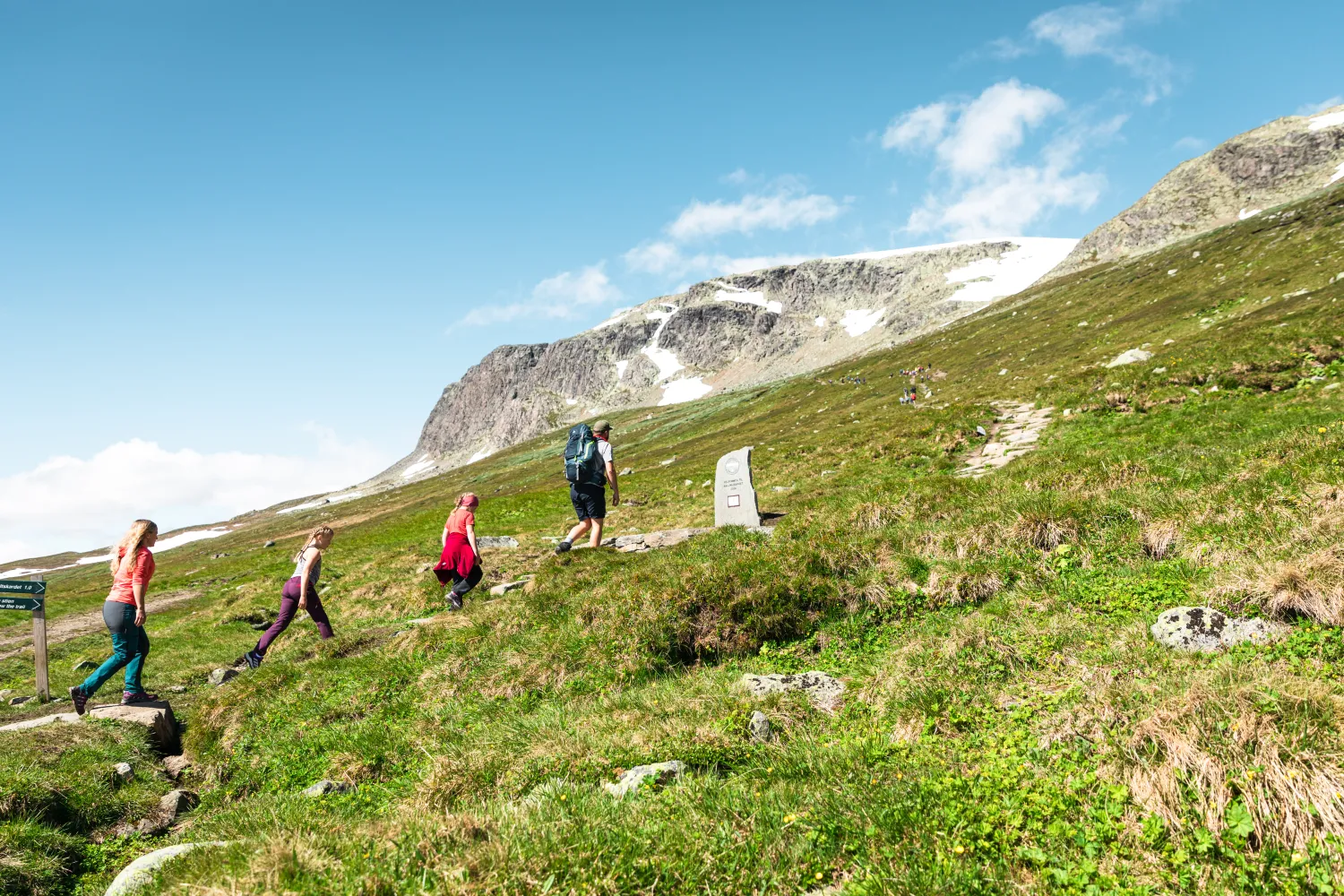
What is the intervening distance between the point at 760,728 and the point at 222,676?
1369 centimetres

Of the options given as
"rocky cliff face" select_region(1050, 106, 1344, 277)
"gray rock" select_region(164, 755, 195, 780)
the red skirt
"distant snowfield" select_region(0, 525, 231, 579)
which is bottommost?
"gray rock" select_region(164, 755, 195, 780)

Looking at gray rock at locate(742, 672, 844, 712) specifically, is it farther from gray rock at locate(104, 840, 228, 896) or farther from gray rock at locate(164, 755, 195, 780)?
gray rock at locate(164, 755, 195, 780)

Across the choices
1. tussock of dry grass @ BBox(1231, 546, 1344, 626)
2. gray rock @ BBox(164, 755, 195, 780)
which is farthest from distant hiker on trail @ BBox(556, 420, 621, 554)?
tussock of dry grass @ BBox(1231, 546, 1344, 626)

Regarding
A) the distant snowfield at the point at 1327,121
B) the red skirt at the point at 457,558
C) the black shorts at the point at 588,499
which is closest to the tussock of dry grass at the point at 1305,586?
the black shorts at the point at 588,499

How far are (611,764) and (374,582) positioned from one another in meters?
20.0

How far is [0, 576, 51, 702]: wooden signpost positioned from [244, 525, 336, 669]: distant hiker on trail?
3.59 metres

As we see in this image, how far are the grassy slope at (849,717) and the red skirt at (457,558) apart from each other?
1.79 metres

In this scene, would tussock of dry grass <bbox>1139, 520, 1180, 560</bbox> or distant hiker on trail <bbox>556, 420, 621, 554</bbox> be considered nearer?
tussock of dry grass <bbox>1139, 520, 1180, 560</bbox>

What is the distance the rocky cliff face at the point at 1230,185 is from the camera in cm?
12900

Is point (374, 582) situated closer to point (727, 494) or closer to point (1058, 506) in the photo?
point (727, 494)

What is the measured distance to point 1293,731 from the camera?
4492 mm

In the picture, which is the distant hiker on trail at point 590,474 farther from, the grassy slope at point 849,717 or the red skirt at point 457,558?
the red skirt at point 457,558

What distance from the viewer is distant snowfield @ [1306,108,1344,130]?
13625 centimetres

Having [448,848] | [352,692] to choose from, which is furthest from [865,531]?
[352,692]
